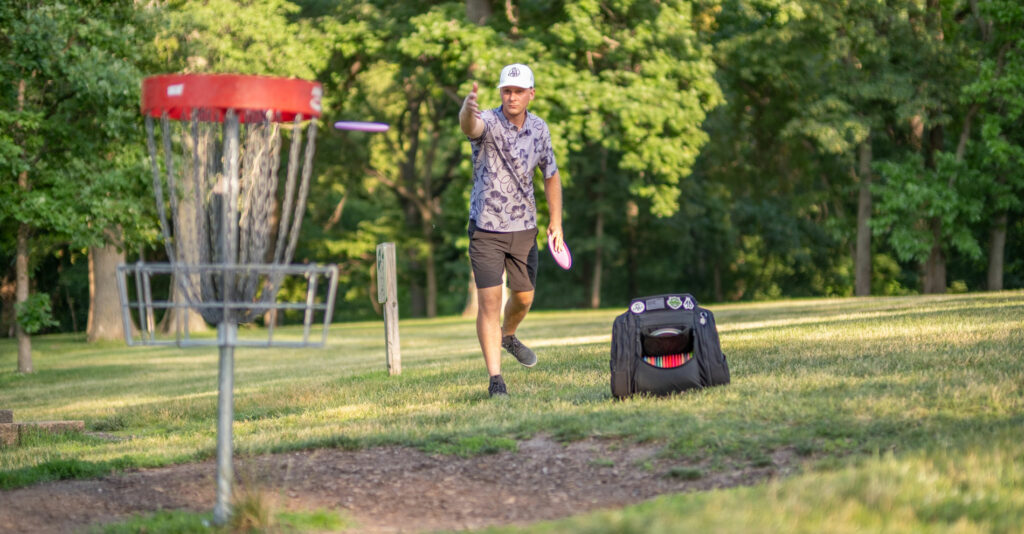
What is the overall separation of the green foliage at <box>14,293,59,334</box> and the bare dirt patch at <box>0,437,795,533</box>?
13440 millimetres

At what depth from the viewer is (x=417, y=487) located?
19.0 ft

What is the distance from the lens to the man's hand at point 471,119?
24.2 feet

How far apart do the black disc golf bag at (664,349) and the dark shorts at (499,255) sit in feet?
3.12

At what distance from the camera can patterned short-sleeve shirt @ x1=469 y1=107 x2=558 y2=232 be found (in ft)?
26.7

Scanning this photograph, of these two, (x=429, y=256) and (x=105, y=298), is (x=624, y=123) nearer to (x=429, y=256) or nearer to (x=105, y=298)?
(x=105, y=298)

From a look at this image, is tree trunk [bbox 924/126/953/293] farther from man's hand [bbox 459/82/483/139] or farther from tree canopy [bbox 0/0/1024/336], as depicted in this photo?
man's hand [bbox 459/82/483/139]

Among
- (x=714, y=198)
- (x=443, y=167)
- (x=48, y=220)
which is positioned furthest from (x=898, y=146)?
(x=48, y=220)

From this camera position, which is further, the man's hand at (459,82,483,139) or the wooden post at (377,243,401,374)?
the wooden post at (377,243,401,374)

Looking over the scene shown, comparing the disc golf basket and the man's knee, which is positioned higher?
the disc golf basket

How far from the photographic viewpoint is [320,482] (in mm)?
6066

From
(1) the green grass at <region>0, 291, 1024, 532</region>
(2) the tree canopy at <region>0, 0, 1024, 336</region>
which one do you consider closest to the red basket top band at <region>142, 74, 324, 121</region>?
(1) the green grass at <region>0, 291, 1024, 532</region>

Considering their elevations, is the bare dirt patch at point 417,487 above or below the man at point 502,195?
below

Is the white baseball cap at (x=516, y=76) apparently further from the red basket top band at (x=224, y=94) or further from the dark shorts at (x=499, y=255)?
the red basket top band at (x=224, y=94)

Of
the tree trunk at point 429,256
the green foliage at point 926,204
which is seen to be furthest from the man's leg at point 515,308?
the tree trunk at point 429,256
